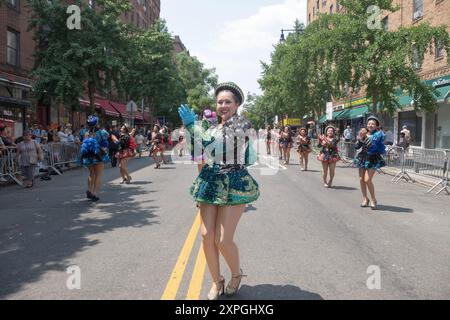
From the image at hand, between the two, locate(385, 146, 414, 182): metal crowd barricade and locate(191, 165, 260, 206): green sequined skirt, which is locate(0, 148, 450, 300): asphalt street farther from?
locate(385, 146, 414, 182): metal crowd barricade

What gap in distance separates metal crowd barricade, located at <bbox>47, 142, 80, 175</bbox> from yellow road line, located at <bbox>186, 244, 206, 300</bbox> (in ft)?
37.3

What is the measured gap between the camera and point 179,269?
494 cm

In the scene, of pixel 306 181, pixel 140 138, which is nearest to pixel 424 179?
pixel 306 181

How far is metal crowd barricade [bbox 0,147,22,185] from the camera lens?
1280 centimetres

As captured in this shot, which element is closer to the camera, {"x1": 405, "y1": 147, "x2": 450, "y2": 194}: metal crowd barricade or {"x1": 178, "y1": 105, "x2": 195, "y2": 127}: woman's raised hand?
{"x1": 178, "y1": 105, "x2": 195, "y2": 127}: woman's raised hand

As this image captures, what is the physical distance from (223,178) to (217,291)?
1080mm

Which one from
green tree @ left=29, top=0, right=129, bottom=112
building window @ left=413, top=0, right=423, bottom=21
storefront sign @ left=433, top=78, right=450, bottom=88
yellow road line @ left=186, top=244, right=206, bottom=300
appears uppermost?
building window @ left=413, top=0, right=423, bottom=21

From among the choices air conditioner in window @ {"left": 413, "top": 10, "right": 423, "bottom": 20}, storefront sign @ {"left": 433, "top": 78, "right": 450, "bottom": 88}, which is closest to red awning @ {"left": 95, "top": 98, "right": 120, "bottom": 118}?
air conditioner in window @ {"left": 413, "top": 10, "right": 423, "bottom": 20}

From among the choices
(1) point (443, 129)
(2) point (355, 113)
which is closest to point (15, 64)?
(1) point (443, 129)

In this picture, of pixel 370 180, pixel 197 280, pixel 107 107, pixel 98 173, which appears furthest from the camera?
pixel 107 107

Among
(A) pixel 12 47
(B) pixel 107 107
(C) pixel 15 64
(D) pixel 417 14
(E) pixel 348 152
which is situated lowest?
(E) pixel 348 152

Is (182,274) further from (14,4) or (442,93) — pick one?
(14,4)
